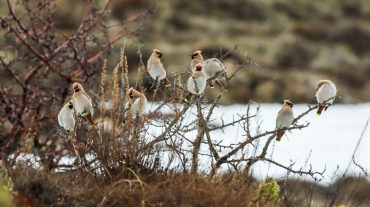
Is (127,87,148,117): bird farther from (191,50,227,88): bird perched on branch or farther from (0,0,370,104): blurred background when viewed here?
(0,0,370,104): blurred background

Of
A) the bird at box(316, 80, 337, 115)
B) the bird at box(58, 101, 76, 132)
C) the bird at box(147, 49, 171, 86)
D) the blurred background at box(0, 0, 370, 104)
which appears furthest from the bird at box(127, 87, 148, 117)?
the blurred background at box(0, 0, 370, 104)

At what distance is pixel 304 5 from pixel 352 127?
11.2 meters

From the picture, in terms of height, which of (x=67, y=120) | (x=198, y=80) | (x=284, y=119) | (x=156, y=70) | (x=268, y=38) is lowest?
(x=67, y=120)

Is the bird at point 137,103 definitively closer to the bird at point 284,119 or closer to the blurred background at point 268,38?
the bird at point 284,119

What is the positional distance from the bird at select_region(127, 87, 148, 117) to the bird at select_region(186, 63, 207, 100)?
1.03 ft

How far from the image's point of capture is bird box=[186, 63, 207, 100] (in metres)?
5.61

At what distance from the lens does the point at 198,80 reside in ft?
18.4

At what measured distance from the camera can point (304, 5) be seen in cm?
2797

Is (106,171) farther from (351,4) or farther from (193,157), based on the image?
(351,4)

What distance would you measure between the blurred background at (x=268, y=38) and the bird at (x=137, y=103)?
50.9 feet

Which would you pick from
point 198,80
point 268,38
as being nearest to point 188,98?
point 198,80

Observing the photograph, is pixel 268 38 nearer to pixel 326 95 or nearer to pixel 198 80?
pixel 326 95

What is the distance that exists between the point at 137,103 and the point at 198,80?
1.38ft

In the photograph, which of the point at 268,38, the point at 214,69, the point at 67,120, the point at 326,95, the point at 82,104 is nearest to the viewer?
the point at 82,104
